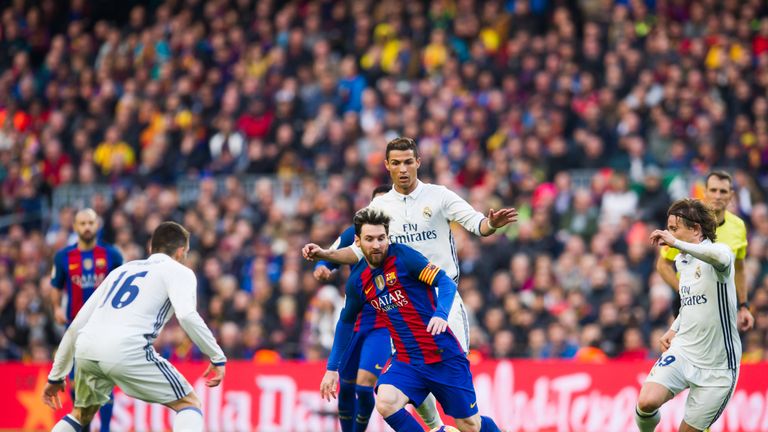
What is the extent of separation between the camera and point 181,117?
21422 millimetres

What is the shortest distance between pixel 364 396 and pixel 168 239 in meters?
2.13

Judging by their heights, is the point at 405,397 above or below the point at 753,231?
below

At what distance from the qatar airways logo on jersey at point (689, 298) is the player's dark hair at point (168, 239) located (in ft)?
12.1

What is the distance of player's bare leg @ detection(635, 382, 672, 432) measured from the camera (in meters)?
9.38

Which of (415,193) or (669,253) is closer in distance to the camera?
(415,193)

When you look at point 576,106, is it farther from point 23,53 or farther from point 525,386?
point 23,53

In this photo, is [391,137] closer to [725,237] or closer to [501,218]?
[725,237]

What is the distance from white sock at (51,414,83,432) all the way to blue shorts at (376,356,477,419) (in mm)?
2454

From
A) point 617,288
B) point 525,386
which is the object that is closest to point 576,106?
point 617,288

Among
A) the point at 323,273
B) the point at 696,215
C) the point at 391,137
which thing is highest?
the point at 391,137

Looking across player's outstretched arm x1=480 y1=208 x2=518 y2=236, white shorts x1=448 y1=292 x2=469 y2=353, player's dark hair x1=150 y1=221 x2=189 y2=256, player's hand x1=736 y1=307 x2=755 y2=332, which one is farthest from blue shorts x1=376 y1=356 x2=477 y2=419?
player's hand x1=736 y1=307 x2=755 y2=332

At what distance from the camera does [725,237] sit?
10.5 meters

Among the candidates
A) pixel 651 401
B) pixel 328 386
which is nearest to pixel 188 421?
pixel 328 386

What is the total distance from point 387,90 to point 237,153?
260 centimetres
